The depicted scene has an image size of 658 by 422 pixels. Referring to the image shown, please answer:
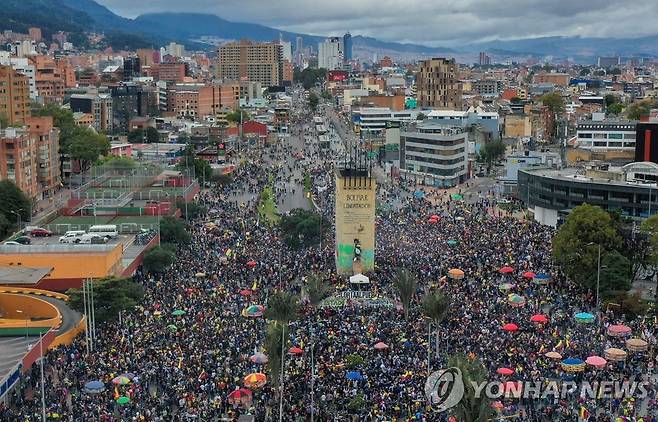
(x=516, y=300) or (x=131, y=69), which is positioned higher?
(x=131, y=69)

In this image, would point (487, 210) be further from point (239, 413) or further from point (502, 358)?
point (239, 413)

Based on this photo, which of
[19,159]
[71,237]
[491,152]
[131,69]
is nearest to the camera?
[71,237]

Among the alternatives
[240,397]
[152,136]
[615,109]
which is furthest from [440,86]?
[240,397]

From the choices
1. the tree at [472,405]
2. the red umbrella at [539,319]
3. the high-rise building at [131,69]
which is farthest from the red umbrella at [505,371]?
the high-rise building at [131,69]

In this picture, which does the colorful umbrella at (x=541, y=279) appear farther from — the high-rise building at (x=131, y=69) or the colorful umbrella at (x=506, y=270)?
the high-rise building at (x=131, y=69)

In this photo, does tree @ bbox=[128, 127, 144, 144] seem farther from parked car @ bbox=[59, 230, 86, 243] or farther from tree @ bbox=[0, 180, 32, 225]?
parked car @ bbox=[59, 230, 86, 243]

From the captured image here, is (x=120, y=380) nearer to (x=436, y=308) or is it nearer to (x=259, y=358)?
(x=259, y=358)

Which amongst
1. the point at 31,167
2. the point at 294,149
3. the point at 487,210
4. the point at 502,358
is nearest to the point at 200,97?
the point at 294,149

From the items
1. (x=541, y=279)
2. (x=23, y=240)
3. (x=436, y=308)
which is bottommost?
(x=541, y=279)
